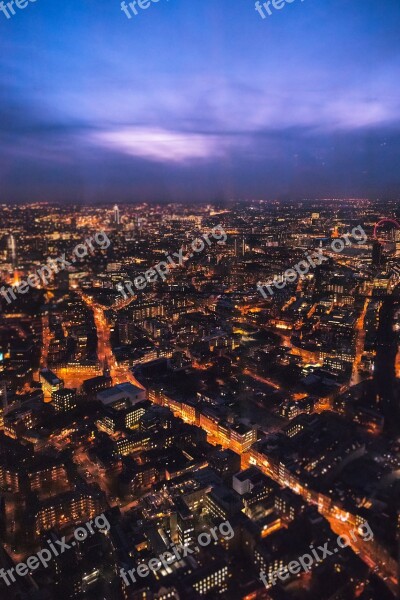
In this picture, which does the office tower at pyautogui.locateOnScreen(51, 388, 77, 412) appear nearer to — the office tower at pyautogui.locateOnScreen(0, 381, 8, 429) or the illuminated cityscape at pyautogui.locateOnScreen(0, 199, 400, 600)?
the illuminated cityscape at pyautogui.locateOnScreen(0, 199, 400, 600)

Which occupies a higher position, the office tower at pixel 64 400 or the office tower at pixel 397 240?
the office tower at pixel 397 240

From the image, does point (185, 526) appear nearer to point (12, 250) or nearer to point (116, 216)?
point (12, 250)

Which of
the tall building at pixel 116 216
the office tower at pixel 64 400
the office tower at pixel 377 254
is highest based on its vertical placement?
the tall building at pixel 116 216

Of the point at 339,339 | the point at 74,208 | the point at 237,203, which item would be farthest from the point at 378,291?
the point at 74,208

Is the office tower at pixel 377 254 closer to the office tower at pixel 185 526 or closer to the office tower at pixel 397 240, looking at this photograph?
the office tower at pixel 397 240

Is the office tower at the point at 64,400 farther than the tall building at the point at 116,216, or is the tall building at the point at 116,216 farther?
the tall building at the point at 116,216

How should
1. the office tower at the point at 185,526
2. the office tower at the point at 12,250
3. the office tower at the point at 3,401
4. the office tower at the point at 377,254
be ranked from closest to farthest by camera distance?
the office tower at the point at 185,526, the office tower at the point at 3,401, the office tower at the point at 12,250, the office tower at the point at 377,254

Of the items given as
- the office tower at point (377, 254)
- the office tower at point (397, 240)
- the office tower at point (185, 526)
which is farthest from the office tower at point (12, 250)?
the office tower at point (397, 240)

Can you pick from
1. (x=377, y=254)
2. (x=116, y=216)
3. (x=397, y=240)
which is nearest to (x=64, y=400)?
(x=377, y=254)

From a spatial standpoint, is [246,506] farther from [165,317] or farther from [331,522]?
[165,317]

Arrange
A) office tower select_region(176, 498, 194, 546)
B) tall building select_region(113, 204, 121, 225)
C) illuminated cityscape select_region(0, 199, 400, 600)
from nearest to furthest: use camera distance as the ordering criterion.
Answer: illuminated cityscape select_region(0, 199, 400, 600)
office tower select_region(176, 498, 194, 546)
tall building select_region(113, 204, 121, 225)

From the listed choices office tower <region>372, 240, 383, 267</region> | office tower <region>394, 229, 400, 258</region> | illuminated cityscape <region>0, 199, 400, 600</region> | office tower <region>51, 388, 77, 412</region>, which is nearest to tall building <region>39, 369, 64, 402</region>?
illuminated cityscape <region>0, 199, 400, 600</region>

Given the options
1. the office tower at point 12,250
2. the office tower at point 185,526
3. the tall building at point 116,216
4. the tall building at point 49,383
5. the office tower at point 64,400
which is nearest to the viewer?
the office tower at point 185,526
